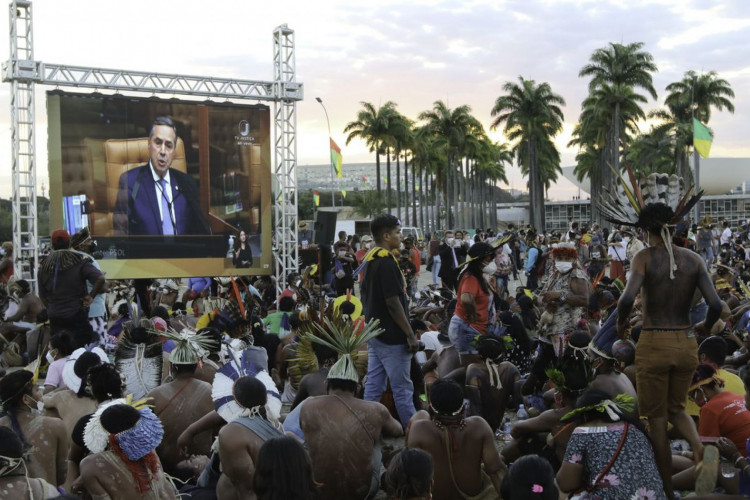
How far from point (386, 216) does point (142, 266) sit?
482 inches

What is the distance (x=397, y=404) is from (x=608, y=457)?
2.58 m

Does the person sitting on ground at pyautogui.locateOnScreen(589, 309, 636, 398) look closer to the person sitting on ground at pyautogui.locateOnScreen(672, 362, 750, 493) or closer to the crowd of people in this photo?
the crowd of people

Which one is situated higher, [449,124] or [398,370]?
[449,124]

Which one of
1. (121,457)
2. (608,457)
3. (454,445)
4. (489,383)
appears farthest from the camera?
(489,383)

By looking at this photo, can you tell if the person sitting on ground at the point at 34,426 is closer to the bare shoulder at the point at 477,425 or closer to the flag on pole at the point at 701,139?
the bare shoulder at the point at 477,425

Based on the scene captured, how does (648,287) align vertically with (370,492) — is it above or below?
above

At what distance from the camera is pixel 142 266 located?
1731 centimetres

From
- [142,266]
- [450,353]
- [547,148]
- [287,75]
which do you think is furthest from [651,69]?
[450,353]

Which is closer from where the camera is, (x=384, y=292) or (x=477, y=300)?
(x=384, y=292)

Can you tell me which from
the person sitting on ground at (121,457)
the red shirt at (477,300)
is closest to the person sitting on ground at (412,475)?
the person sitting on ground at (121,457)

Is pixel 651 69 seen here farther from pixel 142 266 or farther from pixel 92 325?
pixel 92 325

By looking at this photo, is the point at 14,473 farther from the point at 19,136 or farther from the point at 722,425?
the point at 19,136

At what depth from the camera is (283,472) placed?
336cm

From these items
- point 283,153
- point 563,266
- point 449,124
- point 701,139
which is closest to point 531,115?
point 449,124
